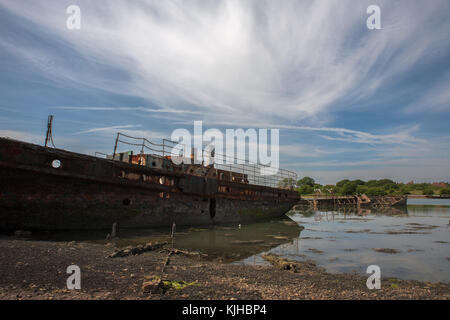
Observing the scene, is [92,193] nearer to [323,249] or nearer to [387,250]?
[323,249]

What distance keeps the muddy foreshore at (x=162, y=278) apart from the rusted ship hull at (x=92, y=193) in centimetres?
292

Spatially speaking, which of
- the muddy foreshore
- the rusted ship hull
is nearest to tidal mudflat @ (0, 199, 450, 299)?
the muddy foreshore

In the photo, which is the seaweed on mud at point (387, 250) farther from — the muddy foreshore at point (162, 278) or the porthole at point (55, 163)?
the porthole at point (55, 163)

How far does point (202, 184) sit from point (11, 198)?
1101cm

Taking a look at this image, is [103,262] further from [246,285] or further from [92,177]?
[92,177]

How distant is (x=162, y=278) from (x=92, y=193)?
8789 millimetres

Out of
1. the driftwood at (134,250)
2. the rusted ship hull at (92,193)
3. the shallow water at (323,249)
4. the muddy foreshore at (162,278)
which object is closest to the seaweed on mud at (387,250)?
the shallow water at (323,249)

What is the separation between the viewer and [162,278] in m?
6.18

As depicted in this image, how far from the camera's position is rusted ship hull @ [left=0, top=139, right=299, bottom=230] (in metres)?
10.9

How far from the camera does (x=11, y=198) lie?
10.8m

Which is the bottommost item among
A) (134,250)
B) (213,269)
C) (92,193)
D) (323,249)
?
(323,249)

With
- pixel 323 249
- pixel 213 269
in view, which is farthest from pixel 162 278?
pixel 323 249
